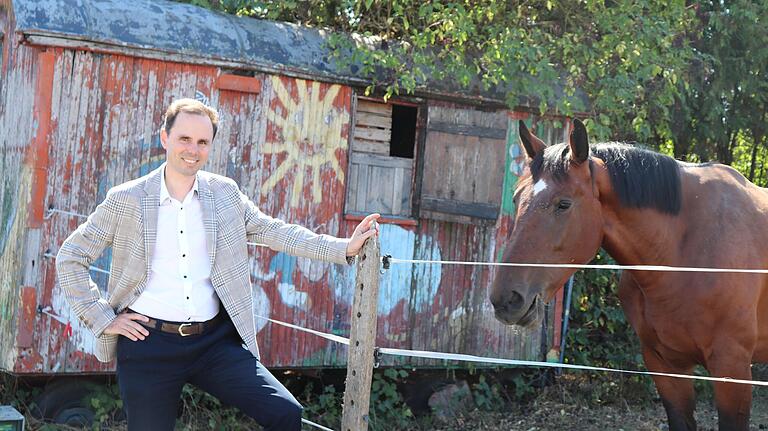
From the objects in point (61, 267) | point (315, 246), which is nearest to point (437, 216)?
point (315, 246)

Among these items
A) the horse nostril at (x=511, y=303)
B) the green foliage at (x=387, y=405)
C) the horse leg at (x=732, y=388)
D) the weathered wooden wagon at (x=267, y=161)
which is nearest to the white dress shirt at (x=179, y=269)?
the horse nostril at (x=511, y=303)

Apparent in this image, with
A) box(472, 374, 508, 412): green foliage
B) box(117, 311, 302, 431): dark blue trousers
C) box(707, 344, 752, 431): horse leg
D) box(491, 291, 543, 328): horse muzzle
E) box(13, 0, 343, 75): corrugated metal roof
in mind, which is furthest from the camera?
box(472, 374, 508, 412): green foliage

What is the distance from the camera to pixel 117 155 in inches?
272

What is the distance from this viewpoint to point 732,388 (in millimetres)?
5062

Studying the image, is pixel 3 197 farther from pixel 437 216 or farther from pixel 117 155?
pixel 437 216

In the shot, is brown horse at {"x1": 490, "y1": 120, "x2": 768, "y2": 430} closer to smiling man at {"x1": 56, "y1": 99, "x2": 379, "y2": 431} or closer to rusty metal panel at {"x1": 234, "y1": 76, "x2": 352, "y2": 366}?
smiling man at {"x1": 56, "y1": 99, "x2": 379, "y2": 431}

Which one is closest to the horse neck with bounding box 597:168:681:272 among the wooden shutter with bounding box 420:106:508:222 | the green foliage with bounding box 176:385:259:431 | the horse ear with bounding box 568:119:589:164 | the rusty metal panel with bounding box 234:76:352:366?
the horse ear with bounding box 568:119:589:164

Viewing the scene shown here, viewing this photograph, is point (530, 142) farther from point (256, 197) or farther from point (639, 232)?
point (256, 197)

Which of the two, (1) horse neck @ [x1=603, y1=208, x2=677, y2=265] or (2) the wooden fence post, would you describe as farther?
(1) horse neck @ [x1=603, y1=208, x2=677, y2=265]

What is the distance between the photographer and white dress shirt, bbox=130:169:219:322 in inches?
141

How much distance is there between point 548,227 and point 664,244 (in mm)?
801

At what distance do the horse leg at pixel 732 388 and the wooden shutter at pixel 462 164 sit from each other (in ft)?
11.0

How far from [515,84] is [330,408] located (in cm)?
320

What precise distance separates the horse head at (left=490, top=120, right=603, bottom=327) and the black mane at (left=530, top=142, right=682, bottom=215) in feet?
0.04
